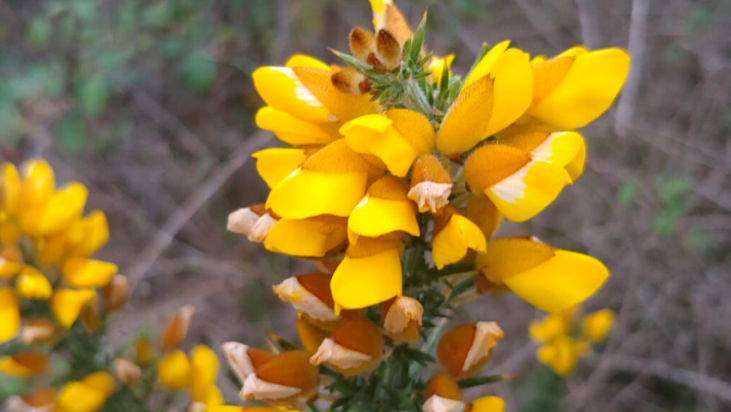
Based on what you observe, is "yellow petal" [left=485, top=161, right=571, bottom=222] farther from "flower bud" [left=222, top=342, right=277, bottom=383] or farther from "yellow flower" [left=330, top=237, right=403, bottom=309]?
"flower bud" [left=222, top=342, right=277, bottom=383]

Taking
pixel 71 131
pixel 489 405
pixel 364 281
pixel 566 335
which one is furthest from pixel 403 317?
pixel 71 131

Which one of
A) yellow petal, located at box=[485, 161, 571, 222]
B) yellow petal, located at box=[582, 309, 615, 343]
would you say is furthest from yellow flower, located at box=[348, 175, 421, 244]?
yellow petal, located at box=[582, 309, 615, 343]

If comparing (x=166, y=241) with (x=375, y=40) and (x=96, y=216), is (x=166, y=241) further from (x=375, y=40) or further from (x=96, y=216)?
(x=375, y=40)

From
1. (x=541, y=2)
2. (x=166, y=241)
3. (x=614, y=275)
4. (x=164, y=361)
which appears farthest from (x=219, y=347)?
(x=541, y=2)

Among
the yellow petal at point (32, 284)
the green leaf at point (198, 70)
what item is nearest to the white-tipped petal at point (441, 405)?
the yellow petal at point (32, 284)

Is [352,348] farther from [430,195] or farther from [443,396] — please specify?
[430,195]
